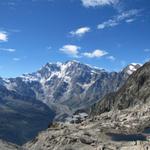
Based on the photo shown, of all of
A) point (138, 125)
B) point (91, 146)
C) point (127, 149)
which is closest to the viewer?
point (127, 149)

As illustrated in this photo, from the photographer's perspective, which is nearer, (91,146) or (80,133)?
(91,146)

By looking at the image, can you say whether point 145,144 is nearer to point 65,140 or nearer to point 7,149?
point 65,140

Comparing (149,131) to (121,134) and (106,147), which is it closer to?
(121,134)

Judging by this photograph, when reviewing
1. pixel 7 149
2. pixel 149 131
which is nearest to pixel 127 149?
pixel 149 131

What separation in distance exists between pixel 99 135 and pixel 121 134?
33.4 ft

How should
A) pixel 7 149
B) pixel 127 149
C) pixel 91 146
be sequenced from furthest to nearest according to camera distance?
pixel 7 149
pixel 91 146
pixel 127 149

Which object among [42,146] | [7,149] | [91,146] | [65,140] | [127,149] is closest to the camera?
[127,149]

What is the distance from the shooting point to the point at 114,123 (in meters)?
190

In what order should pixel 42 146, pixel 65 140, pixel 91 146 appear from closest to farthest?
1. pixel 91 146
2. pixel 65 140
3. pixel 42 146

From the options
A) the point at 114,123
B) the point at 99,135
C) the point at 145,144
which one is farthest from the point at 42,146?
the point at 145,144

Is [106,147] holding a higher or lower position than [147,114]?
lower

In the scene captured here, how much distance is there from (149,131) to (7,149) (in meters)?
71.3

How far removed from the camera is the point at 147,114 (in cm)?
19988

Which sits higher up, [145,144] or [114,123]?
[114,123]
